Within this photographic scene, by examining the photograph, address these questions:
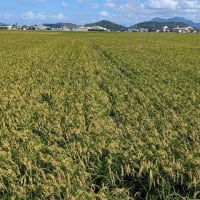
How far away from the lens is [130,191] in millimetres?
6531

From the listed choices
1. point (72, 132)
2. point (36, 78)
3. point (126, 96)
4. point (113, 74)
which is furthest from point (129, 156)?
point (113, 74)

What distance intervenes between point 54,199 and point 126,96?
28.3ft

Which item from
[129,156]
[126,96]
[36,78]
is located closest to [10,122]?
[129,156]

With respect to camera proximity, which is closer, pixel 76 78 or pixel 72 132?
pixel 72 132

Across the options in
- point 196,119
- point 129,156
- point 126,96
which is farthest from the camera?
point 126,96

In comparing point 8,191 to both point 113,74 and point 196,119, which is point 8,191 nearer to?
point 196,119

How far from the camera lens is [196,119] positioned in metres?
10.0

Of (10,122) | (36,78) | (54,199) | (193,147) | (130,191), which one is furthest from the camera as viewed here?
(36,78)

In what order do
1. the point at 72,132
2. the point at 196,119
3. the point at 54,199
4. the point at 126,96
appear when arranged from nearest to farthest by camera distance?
the point at 54,199 → the point at 72,132 → the point at 196,119 → the point at 126,96

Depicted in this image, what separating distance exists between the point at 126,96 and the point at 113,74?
265 inches

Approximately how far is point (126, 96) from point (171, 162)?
24.1 ft

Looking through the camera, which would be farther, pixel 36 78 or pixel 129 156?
pixel 36 78

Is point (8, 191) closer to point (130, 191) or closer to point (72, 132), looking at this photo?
point (130, 191)

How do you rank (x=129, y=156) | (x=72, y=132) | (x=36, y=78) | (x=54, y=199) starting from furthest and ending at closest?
1. (x=36, y=78)
2. (x=72, y=132)
3. (x=129, y=156)
4. (x=54, y=199)
